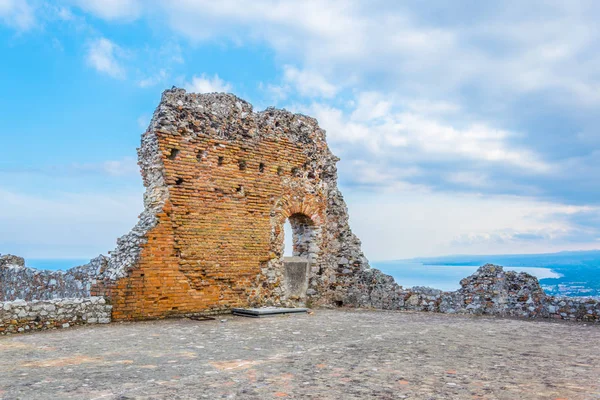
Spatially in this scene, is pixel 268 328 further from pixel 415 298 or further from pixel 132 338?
pixel 415 298

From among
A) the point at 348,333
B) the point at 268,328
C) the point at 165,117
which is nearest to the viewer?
the point at 348,333

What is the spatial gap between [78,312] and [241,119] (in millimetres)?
5078

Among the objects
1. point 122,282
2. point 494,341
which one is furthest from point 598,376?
point 122,282

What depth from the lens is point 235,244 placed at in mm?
10930

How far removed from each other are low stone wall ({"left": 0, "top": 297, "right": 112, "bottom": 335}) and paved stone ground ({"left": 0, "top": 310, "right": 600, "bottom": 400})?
38cm

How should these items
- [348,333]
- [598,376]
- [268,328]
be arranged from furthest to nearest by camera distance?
[268,328] → [348,333] → [598,376]

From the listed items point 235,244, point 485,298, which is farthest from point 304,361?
point 485,298

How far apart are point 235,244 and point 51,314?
12.2ft

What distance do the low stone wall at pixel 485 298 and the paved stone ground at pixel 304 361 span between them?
704 mm

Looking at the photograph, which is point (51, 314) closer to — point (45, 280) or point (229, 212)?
point (229, 212)

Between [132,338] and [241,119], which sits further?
[241,119]

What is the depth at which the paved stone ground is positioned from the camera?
178 inches

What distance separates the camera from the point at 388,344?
690 cm

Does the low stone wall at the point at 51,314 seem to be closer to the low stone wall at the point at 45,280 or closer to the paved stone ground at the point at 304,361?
the paved stone ground at the point at 304,361
